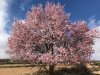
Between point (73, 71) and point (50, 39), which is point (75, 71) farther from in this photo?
point (50, 39)

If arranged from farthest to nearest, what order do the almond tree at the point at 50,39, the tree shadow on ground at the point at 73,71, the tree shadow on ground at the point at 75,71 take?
the tree shadow on ground at the point at 75,71 < the tree shadow on ground at the point at 73,71 < the almond tree at the point at 50,39

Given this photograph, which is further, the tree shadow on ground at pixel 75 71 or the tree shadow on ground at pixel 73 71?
the tree shadow on ground at pixel 75 71

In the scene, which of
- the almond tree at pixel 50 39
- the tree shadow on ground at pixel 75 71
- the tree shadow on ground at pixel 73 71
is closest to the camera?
the almond tree at pixel 50 39

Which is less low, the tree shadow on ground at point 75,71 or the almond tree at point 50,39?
the almond tree at point 50,39

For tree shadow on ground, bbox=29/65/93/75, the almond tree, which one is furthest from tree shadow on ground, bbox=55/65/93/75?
the almond tree

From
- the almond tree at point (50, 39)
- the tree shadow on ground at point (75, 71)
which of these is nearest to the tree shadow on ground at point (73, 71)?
the tree shadow on ground at point (75, 71)

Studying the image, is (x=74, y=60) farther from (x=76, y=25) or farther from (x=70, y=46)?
(x=76, y=25)

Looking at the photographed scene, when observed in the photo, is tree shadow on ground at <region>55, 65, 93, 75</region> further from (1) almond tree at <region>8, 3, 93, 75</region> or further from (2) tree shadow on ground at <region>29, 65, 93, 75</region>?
(1) almond tree at <region>8, 3, 93, 75</region>

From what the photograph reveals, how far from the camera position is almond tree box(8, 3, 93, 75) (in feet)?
106

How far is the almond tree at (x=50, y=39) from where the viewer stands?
106 feet

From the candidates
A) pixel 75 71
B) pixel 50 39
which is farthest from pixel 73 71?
pixel 50 39

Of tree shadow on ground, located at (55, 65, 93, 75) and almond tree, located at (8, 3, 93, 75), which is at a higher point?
almond tree, located at (8, 3, 93, 75)

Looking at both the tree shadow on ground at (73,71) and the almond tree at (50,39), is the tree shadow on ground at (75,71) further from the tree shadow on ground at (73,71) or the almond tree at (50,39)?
the almond tree at (50,39)

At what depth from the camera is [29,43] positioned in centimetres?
3288
